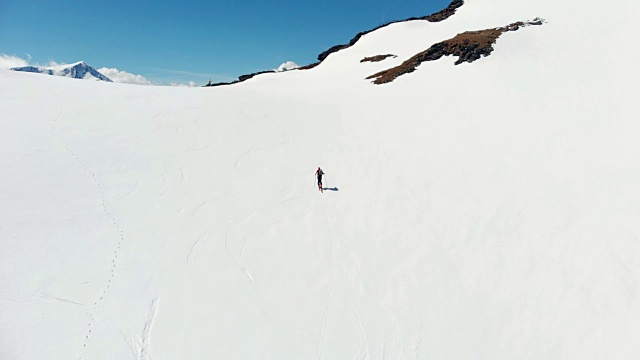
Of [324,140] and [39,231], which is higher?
[39,231]

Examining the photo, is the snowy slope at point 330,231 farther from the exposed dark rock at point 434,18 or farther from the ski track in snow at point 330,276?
the exposed dark rock at point 434,18

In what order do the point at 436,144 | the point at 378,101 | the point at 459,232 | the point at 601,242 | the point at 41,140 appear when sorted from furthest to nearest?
the point at 378,101
the point at 436,144
the point at 41,140
the point at 459,232
the point at 601,242

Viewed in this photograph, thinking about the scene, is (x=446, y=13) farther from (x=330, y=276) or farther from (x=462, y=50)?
(x=330, y=276)

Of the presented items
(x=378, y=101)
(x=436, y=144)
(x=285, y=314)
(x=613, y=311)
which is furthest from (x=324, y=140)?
(x=613, y=311)

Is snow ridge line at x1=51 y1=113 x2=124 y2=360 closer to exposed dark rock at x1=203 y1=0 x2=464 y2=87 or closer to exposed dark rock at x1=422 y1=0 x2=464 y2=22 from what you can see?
exposed dark rock at x1=203 y1=0 x2=464 y2=87

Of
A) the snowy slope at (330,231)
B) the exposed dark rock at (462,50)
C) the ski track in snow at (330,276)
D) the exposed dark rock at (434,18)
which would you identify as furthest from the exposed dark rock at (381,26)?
the ski track in snow at (330,276)

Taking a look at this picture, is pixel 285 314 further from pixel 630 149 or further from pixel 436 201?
pixel 630 149
